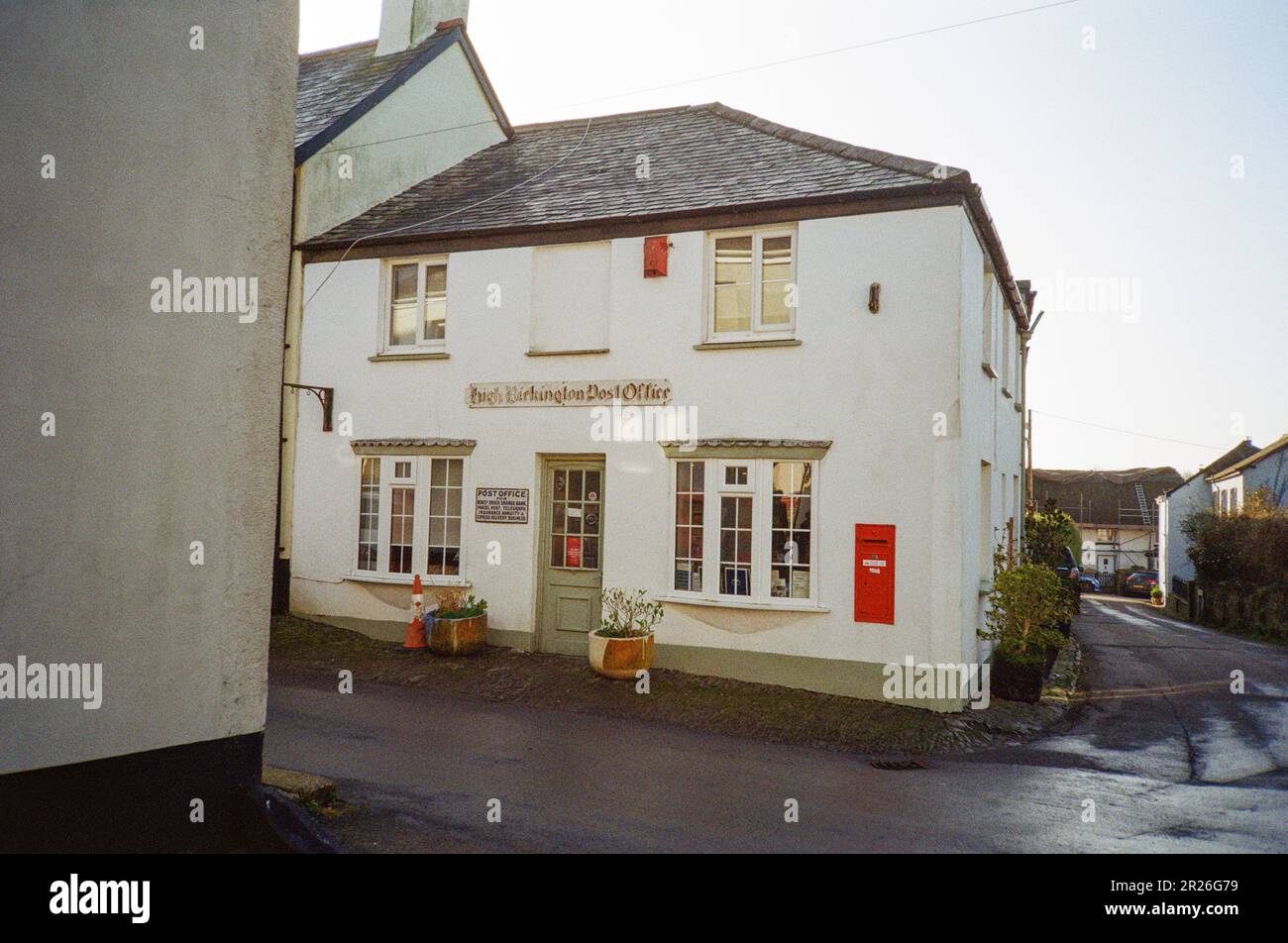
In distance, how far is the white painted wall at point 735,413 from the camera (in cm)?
1089

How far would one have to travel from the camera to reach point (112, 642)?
5082 millimetres

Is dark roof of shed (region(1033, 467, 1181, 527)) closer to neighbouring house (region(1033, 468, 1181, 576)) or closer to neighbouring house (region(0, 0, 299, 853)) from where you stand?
neighbouring house (region(1033, 468, 1181, 576))

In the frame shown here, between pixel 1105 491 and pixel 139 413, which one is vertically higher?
pixel 1105 491

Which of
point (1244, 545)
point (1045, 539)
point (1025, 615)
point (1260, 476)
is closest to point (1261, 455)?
point (1260, 476)

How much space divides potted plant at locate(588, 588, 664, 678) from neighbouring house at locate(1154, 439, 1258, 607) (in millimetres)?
37808

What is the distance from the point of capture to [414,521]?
45.1 feet

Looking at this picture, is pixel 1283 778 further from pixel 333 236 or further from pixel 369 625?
pixel 333 236

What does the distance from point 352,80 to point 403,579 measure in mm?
9987

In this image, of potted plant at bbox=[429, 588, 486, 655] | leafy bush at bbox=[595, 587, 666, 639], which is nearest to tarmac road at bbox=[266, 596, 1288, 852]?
potted plant at bbox=[429, 588, 486, 655]

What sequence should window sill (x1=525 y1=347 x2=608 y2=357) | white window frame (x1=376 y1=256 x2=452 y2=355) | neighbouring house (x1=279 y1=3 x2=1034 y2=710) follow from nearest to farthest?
1. neighbouring house (x1=279 y1=3 x2=1034 y2=710)
2. window sill (x1=525 y1=347 x2=608 y2=357)
3. white window frame (x1=376 y1=256 x2=452 y2=355)

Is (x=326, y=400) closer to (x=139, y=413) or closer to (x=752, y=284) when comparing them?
(x=752, y=284)

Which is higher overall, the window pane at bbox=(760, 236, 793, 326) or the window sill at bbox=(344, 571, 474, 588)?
the window pane at bbox=(760, 236, 793, 326)

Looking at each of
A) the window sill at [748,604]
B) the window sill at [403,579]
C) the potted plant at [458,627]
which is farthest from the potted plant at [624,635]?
the window sill at [403,579]

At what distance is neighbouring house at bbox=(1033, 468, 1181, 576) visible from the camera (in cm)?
6444
